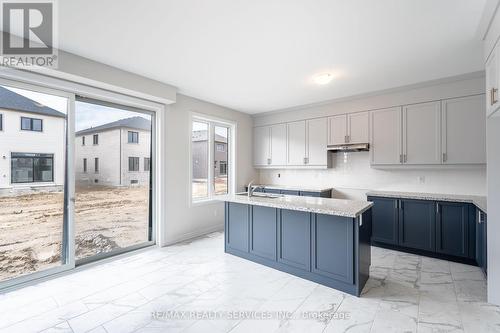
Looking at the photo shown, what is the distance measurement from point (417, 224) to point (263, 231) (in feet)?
7.96

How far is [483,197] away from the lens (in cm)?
349

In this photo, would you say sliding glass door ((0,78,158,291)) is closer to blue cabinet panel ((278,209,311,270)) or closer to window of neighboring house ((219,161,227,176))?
window of neighboring house ((219,161,227,176))

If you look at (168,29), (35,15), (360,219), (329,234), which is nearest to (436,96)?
(360,219)

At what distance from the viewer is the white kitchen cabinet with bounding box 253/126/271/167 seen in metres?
5.74

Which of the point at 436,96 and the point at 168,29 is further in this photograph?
the point at 436,96

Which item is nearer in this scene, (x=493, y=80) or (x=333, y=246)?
(x=493, y=80)

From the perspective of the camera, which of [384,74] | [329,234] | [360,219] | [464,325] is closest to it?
[464,325]

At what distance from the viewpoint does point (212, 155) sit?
201 inches

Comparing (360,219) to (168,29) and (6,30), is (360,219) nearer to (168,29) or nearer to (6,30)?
(168,29)

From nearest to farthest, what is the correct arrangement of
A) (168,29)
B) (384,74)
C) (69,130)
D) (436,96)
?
(168,29)
(69,130)
(384,74)
(436,96)

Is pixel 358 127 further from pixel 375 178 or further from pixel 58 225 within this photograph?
pixel 58 225

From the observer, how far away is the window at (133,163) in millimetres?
3811

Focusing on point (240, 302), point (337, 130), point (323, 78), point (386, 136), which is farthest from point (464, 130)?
point (240, 302)

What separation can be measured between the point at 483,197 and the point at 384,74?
2312 millimetres
